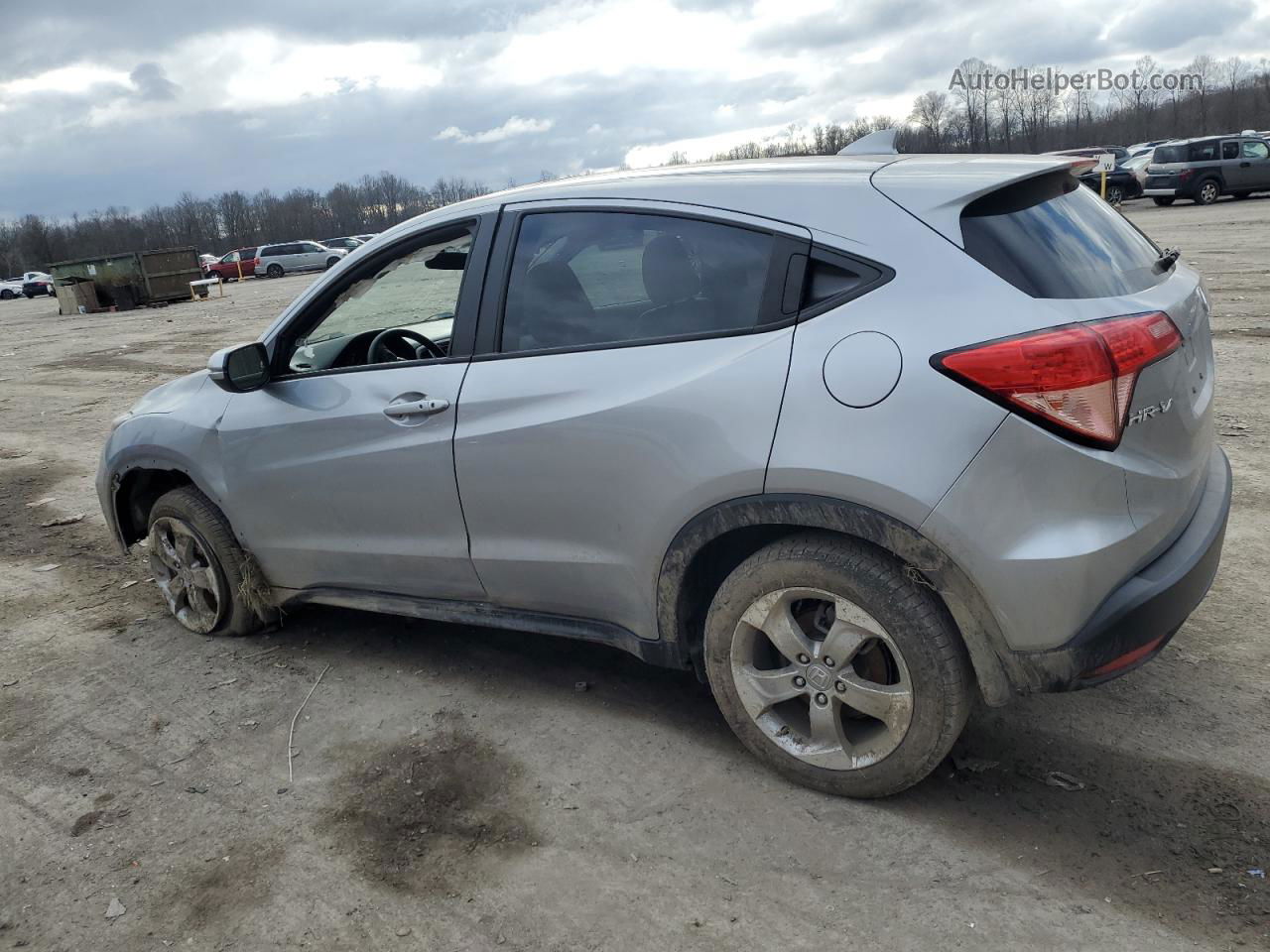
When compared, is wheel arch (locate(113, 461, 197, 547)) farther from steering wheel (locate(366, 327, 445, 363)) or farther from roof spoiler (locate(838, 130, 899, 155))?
roof spoiler (locate(838, 130, 899, 155))

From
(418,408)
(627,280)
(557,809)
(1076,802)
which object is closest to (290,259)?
(418,408)

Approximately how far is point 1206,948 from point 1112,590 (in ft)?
2.72

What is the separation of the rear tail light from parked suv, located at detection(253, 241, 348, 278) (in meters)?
49.2

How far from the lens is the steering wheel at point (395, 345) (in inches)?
161

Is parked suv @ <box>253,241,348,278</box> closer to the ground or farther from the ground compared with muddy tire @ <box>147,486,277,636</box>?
farther from the ground

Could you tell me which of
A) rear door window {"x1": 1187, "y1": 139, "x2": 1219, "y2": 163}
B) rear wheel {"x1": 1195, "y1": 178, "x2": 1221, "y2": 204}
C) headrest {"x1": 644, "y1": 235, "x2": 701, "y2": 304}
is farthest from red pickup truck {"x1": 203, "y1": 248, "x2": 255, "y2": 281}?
headrest {"x1": 644, "y1": 235, "x2": 701, "y2": 304}

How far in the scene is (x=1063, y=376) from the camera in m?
2.48

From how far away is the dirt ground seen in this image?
261 centimetres

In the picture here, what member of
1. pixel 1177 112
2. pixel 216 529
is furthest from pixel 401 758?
pixel 1177 112

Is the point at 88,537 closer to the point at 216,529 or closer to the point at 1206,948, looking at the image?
the point at 216,529

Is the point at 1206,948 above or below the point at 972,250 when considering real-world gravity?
below

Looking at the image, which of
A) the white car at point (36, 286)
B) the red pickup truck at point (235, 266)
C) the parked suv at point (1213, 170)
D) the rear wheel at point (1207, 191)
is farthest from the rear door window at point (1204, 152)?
the white car at point (36, 286)

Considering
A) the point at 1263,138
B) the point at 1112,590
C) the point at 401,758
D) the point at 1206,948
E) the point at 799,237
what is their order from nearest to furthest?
1. the point at 1206,948
2. the point at 1112,590
3. the point at 799,237
4. the point at 401,758
5. the point at 1263,138

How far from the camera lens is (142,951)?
8.79 feet
